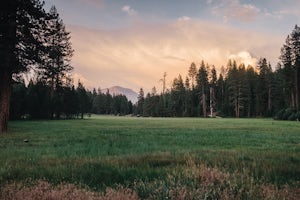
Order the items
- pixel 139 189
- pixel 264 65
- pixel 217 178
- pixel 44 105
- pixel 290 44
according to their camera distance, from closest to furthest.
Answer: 1. pixel 139 189
2. pixel 217 178
3. pixel 44 105
4. pixel 290 44
5. pixel 264 65

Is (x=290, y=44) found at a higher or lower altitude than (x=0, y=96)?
higher

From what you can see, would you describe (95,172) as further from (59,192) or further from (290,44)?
(290,44)

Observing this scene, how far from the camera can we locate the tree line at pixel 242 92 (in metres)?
70.2

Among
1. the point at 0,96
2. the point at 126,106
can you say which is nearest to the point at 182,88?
the point at 126,106

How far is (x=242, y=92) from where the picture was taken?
9944 centimetres

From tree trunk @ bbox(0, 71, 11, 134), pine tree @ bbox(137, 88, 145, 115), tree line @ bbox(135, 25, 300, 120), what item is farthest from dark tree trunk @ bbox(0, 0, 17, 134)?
pine tree @ bbox(137, 88, 145, 115)

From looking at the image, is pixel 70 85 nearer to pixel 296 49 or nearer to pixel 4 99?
pixel 4 99

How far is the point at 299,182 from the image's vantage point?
5.94 metres

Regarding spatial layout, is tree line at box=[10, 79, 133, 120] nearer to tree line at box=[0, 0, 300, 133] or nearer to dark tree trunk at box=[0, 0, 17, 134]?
tree line at box=[0, 0, 300, 133]

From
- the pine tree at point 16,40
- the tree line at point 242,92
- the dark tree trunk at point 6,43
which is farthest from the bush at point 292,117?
the dark tree trunk at point 6,43

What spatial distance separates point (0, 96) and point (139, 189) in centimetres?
1964

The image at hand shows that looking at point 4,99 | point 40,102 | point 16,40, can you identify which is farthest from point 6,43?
point 40,102

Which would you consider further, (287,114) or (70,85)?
(70,85)

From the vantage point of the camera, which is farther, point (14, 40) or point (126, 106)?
point (126, 106)
